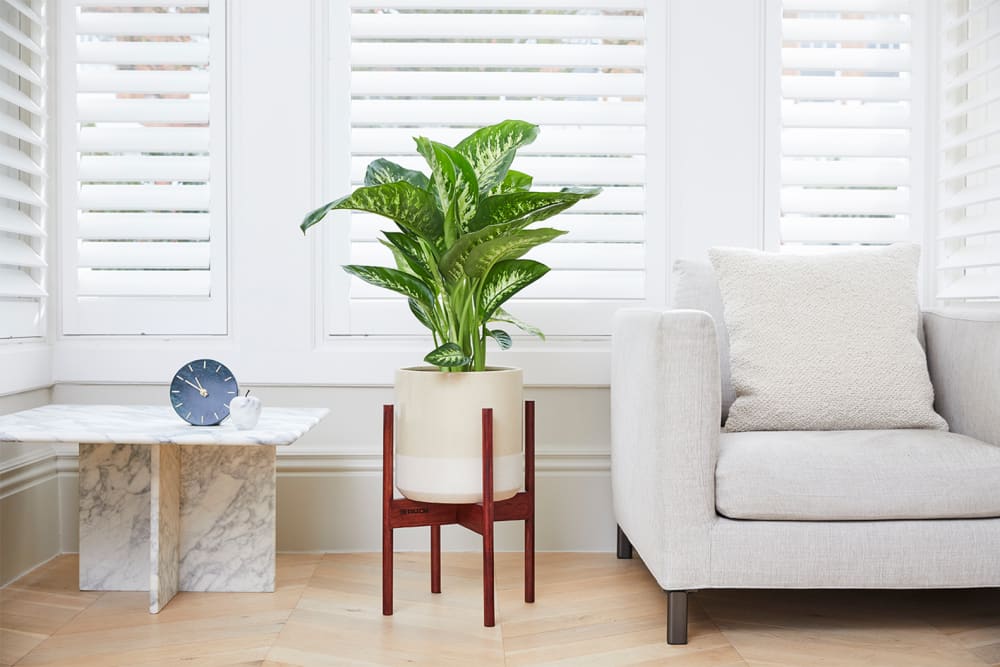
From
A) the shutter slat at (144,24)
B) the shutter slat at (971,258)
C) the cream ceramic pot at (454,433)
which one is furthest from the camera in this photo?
the shutter slat at (144,24)

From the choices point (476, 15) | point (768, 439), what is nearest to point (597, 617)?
point (768, 439)

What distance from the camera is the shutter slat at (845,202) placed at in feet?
8.57

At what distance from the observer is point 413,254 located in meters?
2.06

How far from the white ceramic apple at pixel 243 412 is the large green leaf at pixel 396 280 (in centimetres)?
38

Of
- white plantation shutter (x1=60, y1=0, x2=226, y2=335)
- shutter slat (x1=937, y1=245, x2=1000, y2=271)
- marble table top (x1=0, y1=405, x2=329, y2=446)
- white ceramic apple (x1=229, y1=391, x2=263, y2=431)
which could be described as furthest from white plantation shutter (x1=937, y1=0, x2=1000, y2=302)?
white plantation shutter (x1=60, y1=0, x2=226, y2=335)

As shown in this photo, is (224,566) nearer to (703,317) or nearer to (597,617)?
(597,617)

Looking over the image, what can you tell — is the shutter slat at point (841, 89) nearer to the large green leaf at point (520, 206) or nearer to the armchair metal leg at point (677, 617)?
the large green leaf at point (520, 206)

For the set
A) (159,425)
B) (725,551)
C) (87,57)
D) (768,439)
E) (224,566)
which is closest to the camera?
(725,551)

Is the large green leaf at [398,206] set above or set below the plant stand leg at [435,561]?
above

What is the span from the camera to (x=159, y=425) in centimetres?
205

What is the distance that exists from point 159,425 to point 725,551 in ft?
4.27

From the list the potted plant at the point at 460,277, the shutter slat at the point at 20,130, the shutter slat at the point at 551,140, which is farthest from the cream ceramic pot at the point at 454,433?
the shutter slat at the point at 20,130

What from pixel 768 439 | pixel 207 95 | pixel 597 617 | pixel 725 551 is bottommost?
pixel 597 617

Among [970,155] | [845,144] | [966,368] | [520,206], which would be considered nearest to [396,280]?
[520,206]
